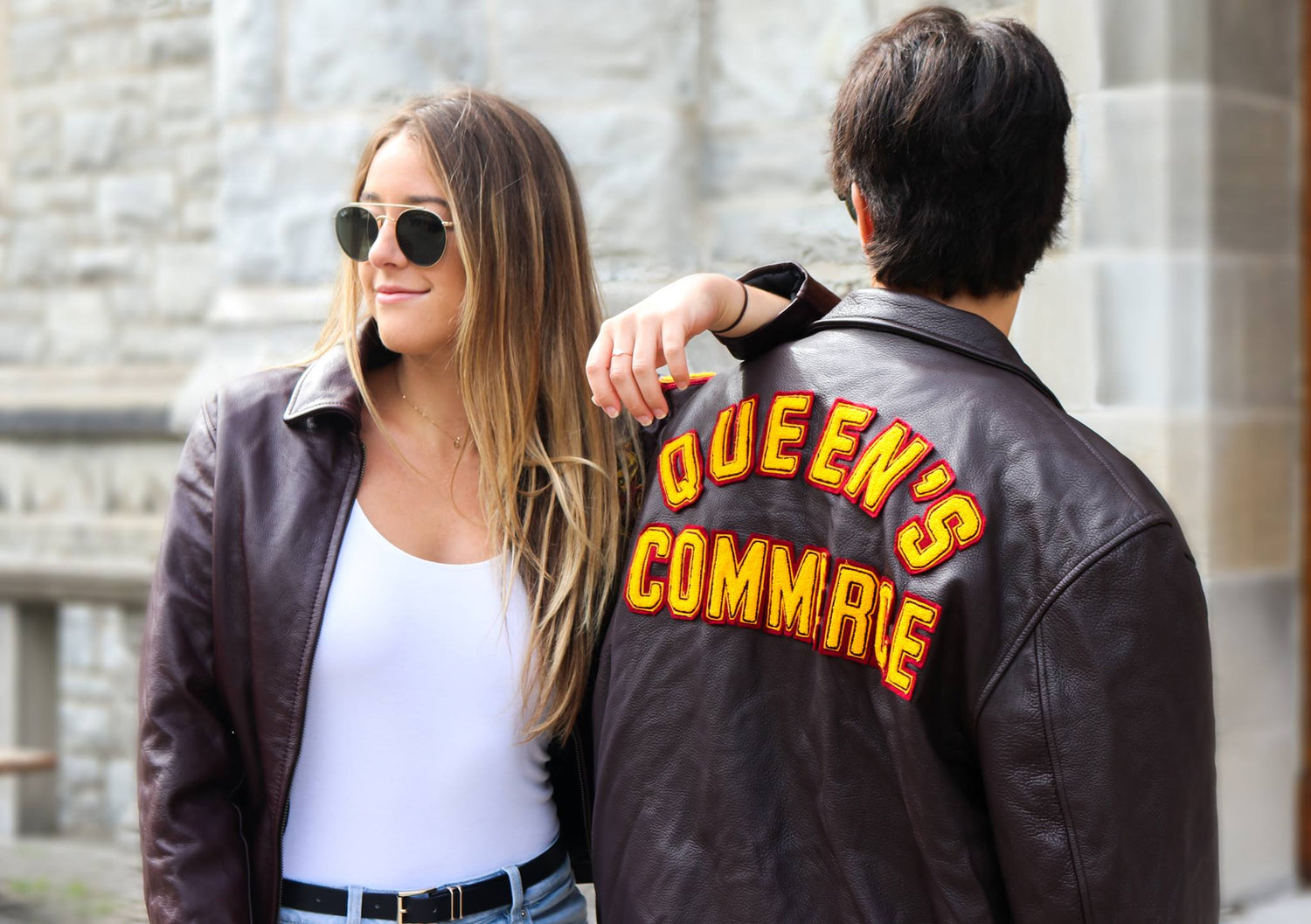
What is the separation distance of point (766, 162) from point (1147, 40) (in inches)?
39.8

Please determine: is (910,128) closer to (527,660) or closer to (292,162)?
(527,660)

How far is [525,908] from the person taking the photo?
191 cm

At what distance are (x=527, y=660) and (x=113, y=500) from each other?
17.0ft

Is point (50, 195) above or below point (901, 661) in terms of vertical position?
above

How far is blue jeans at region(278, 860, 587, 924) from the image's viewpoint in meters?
1.82

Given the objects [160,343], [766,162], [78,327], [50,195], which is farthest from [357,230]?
[50,195]

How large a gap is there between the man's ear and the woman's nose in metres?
0.72

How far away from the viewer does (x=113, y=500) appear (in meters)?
6.49

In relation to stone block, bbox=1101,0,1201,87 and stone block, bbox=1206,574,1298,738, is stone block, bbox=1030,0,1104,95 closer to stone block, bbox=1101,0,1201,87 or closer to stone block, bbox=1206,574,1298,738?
stone block, bbox=1101,0,1201,87

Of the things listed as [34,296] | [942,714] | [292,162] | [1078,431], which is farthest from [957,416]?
[34,296]

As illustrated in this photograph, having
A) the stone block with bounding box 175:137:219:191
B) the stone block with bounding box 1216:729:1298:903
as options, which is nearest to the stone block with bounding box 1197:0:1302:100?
the stone block with bounding box 1216:729:1298:903

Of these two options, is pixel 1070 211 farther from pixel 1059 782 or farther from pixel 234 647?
pixel 234 647

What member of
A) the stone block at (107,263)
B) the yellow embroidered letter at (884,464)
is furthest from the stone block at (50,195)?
the yellow embroidered letter at (884,464)

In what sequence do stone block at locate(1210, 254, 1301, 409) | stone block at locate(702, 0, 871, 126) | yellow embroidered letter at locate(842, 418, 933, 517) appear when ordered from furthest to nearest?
stone block at locate(702, 0, 871, 126) → stone block at locate(1210, 254, 1301, 409) → yellow embroidered letter at locate(842, 418, 933, 517)
